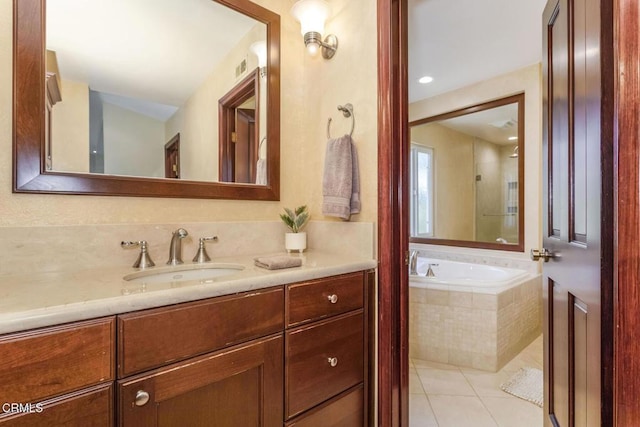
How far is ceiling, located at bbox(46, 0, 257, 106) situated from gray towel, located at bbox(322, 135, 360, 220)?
29.7 inches

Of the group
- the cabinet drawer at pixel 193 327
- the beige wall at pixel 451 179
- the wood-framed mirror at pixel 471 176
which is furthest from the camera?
the beige wall at pixel 451 179

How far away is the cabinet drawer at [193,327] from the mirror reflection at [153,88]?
723 millimetres

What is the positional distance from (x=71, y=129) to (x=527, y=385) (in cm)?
273

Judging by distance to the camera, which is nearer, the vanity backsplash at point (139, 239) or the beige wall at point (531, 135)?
the vanity backsplash at point (139, 239)

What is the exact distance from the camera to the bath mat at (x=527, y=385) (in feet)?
5.58

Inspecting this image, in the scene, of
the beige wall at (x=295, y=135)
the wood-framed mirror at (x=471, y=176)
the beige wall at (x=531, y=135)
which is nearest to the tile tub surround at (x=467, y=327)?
the beige wall at (x=531, y=135)

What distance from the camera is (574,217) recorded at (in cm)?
93

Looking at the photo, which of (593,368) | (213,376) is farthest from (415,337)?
(213,376)

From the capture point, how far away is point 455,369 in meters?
2.04

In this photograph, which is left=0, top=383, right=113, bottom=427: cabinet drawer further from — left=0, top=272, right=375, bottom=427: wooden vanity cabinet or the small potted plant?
the small potted plant

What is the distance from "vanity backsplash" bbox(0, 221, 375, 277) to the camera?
100 centimetres

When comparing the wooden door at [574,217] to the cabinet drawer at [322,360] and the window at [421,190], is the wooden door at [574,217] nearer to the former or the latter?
the cabinet drawer at [322,360]

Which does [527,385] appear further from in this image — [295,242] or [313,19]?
[313,19]

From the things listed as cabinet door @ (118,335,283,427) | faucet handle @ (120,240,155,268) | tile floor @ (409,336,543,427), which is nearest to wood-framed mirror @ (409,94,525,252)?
tile floor @ (409,336,543,427)
